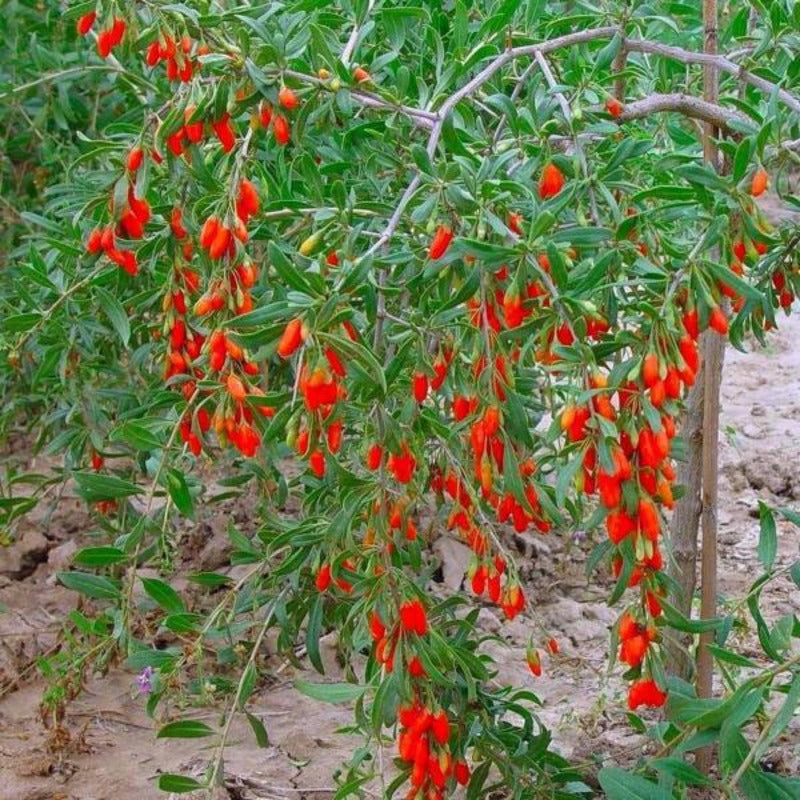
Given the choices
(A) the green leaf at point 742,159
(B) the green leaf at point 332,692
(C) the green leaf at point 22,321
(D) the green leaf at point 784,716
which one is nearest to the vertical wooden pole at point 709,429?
(A) the green leaf at point 742,159

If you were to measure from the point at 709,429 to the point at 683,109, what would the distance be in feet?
1.85

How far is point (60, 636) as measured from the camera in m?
3.32

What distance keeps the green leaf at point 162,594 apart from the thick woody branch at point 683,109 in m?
1.13

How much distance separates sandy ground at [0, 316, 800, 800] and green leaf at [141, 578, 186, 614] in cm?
63

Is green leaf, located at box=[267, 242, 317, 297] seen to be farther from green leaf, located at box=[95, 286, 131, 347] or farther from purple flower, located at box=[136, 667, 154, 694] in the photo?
purple flower, located at box=[136, 667, 154, 694]

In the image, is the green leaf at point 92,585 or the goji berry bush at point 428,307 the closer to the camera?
the goji berry bush at point 428,307

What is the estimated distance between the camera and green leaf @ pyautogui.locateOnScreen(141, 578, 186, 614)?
2.33m

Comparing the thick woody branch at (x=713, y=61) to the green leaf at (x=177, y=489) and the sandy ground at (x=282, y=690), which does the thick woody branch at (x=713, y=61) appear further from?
the green leaf at (x=177, y=489)

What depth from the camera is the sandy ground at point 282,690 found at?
2951 mm

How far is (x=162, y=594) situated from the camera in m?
2.34

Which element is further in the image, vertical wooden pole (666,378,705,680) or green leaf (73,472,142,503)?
vertical wooden pole (666,378,705,680)

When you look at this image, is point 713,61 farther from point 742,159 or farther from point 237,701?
point 237,701

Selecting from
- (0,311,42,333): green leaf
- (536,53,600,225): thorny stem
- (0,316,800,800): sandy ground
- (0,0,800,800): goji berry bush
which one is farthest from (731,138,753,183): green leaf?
(0,311,42,333): green leaf

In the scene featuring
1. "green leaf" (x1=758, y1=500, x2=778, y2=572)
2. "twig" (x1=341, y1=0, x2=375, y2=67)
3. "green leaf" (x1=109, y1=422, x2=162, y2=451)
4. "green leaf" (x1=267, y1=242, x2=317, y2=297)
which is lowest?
"green leaf" (x1=758, y1=500, x2=778, y2=572)
